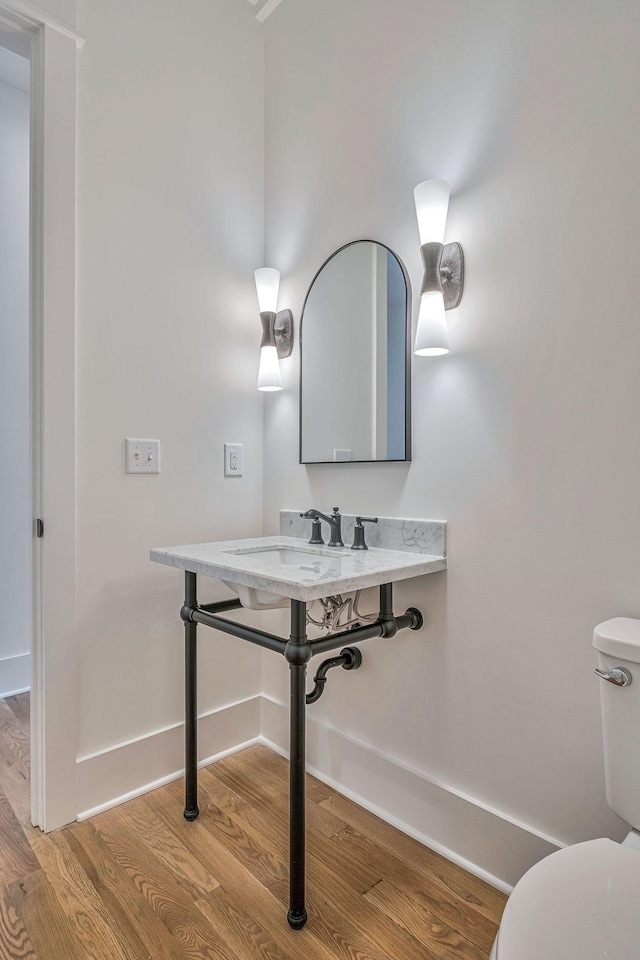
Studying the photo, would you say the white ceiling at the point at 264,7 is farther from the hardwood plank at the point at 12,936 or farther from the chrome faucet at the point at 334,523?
the hardwood plank at the point at 12,936

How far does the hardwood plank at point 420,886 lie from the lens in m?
1.21

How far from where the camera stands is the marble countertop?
1172 millimetres

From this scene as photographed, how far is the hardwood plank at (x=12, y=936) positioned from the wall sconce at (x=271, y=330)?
5.28 ft

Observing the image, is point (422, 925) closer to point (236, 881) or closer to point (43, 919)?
point (236, 881)

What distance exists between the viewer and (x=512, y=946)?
0.68 meters

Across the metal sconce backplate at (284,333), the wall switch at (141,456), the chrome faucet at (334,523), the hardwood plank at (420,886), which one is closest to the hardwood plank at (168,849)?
the hardwood plank at (420,886)

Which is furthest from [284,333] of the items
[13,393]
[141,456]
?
[13,393]

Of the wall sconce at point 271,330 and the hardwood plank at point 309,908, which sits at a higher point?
the wall sconce at point 271,330

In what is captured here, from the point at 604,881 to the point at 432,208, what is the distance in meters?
1.45

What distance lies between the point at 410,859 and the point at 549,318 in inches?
57.1

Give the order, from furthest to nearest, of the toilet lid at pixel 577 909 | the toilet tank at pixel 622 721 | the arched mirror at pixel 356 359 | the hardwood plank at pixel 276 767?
the hardwood plank at pixel 276 767, the arched mirror at pixel 356 359, the toilet tank at pixel 622 721, the toilet lid at pixel 577 909

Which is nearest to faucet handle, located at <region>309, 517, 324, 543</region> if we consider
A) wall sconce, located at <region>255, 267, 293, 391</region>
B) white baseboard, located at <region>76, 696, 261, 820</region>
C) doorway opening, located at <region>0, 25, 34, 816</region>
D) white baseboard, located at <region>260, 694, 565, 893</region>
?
wall sconce, located at <region>255, 267, 293, 391</region>

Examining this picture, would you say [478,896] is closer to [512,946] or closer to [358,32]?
[512,946]

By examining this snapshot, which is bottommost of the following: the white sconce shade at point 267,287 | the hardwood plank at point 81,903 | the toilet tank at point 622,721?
the hardwood plank at point 81,903
